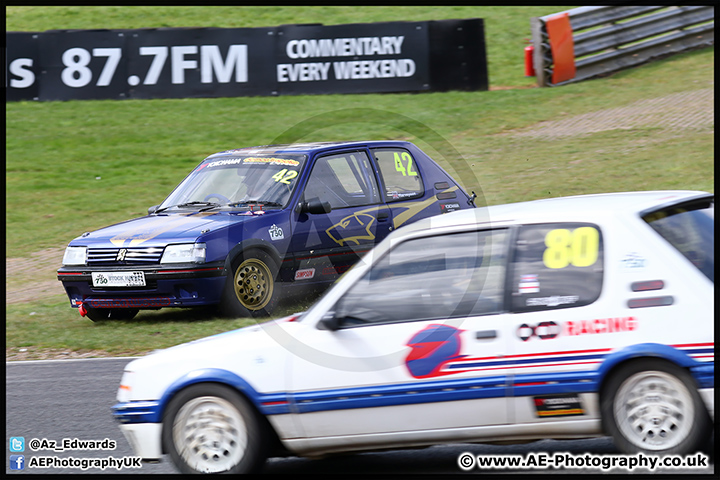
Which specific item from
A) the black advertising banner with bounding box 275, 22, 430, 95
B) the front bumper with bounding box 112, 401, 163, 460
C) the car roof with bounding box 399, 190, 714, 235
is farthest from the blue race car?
the black advertising banner with bounding box 275, 22, 430, 95

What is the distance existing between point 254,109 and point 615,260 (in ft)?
51.1

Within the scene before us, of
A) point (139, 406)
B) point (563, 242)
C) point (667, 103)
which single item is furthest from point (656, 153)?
point (139, 406)

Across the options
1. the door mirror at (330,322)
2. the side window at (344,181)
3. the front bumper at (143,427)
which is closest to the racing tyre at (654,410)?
the door mirror at (330,322)

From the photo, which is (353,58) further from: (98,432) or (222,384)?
(222,384)

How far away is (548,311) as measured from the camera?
4.57 m

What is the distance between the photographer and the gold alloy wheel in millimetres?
8898

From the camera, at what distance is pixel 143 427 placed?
4.82 meters

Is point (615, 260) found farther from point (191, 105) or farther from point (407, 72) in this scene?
point (191, 105)

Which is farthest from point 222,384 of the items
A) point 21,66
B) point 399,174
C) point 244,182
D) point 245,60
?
point 21,66

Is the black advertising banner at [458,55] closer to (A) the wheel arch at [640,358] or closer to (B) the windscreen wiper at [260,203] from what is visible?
(B) the windscreen wiper at [260,203]

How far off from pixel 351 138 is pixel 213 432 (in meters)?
13.6

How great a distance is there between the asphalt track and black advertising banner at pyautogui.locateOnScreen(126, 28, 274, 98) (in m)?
11.4

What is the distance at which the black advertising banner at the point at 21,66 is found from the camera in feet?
59.2

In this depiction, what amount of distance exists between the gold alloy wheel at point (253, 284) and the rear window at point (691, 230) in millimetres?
4985
